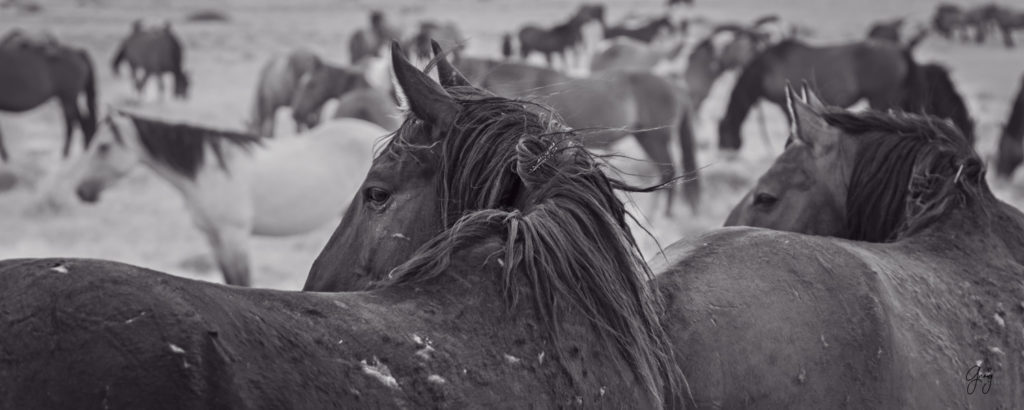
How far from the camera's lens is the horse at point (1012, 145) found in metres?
11.8

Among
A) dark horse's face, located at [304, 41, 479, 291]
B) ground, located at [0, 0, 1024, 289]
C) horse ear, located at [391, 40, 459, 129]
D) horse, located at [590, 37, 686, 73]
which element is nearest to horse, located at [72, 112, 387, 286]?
ground, located at [0, 0, 1024, 289]

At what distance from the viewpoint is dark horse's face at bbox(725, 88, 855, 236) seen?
261 centimetres

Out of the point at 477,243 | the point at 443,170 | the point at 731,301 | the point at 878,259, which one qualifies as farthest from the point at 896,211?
the point at 477,243

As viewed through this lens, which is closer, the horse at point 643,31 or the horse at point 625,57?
the horse at point 625,57

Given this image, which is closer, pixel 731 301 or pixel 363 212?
pixel 731 301

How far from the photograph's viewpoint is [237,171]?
6.56m

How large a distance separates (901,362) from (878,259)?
0.27 m

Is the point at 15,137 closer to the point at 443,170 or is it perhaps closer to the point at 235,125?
the point at 235,125

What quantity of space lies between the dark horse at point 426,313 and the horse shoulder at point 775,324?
78 mm

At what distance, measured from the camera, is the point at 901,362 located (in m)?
1.75

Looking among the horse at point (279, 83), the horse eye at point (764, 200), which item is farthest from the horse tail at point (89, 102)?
the horse eye at point (764, 200)

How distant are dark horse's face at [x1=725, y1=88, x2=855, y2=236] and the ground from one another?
0.25 meters

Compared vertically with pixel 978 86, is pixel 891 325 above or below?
above

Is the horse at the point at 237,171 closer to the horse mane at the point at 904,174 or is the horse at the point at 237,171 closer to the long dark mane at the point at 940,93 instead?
the horse mane at the point at 904,174
